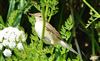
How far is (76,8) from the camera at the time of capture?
128 inches

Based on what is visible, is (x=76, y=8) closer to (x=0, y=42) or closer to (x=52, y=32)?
(x=52, y=32)

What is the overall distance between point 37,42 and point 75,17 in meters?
0.87

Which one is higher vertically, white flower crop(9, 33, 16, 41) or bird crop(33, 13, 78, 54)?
white flower crop(9, 33, 16, 41)

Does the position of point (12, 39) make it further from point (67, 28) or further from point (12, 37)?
point (67, 28)

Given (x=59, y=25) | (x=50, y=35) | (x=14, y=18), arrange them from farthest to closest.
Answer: (x=59, y=25), (x=14, y=18), (x=50, y=35)

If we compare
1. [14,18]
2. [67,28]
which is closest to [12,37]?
[67,28]

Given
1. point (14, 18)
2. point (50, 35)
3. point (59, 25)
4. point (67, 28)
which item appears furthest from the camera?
point (59, 25)

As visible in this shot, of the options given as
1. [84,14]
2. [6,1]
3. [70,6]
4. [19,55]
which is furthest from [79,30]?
[19,55]

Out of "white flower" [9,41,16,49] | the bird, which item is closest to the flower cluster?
"white flower" [9,41,16,49]

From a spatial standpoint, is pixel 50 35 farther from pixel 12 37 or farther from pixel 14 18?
pixel 12 37

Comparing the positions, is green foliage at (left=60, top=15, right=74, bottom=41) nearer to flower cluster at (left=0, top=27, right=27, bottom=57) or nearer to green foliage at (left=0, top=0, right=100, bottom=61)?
green foliage at (left=0, top=0, right=100, bottom=61)

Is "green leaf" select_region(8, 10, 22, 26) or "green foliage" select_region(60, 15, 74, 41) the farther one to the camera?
"green leaf" select_region(8, 10, 22, 26)

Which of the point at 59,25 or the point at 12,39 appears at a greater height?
the point at 12,39

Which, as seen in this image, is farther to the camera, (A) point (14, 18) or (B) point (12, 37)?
(A) point (14, 18)
